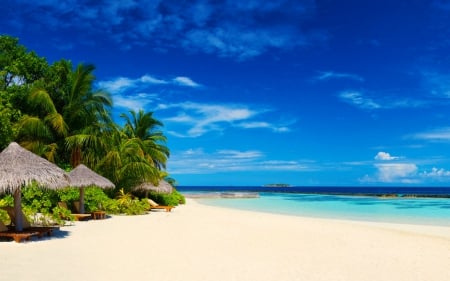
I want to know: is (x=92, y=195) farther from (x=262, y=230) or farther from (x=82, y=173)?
(x=262, y=230)

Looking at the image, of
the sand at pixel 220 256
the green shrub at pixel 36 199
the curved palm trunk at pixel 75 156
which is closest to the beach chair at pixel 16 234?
the sand at pixel 220 256

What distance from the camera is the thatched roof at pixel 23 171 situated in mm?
8469

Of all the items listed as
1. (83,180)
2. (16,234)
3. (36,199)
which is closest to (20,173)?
(16,234)

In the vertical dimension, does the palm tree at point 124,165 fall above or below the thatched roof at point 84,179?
above

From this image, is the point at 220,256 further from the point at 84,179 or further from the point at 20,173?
the point at 84,179

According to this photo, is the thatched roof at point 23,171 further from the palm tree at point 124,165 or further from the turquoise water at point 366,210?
the turquoise water at point 366,210

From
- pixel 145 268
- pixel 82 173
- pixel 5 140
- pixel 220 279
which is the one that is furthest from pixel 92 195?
pixel 220 279

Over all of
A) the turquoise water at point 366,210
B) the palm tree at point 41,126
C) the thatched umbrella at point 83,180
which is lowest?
the turquoise water at point 366,210

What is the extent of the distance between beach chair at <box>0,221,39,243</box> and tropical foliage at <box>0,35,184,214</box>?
Answer: 26.9 ft

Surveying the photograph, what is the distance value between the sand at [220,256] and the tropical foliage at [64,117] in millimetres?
7274

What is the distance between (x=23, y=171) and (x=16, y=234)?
1.34 meters

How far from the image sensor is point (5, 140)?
13.3 metres

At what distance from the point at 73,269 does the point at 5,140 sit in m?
9.13

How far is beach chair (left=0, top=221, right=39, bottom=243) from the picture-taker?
814 cm
